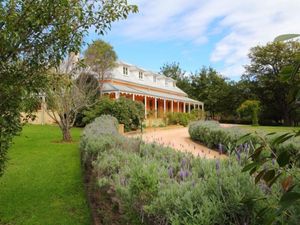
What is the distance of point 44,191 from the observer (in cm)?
753

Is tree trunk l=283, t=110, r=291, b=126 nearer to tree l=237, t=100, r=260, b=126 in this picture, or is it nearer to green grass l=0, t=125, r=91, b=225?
tree l=237, t=100, r=260, b=126

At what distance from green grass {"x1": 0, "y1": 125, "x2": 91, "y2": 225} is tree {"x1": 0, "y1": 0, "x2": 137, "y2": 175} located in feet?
4.77

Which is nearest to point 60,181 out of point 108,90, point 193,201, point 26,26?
point 26,26

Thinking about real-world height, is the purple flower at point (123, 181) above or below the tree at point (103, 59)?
below

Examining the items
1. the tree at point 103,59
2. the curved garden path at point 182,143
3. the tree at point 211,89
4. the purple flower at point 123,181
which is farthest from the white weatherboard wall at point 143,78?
the purple flower at point 123,181

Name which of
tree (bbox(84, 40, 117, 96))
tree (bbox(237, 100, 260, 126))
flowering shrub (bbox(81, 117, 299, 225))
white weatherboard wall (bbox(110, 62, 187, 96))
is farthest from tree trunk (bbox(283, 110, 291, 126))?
flowering shrub (bbox(81, 117, 299, 225))

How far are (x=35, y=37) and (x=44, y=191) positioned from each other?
16.2ft

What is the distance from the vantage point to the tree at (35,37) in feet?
11.1

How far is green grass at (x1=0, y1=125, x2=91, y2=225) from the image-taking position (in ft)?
19.1

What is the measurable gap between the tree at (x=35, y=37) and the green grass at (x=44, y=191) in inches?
57.3

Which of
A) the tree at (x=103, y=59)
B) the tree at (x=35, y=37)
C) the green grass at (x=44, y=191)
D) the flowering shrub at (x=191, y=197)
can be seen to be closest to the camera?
the flowering shrub at (x=191, y=197)

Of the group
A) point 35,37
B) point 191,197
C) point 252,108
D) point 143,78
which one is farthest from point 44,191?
point 143,78

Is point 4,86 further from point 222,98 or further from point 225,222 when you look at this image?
point 222,98

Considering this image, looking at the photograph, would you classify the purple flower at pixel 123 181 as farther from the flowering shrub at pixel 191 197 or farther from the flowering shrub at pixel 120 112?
the flowering shrub at pixel 120 112
